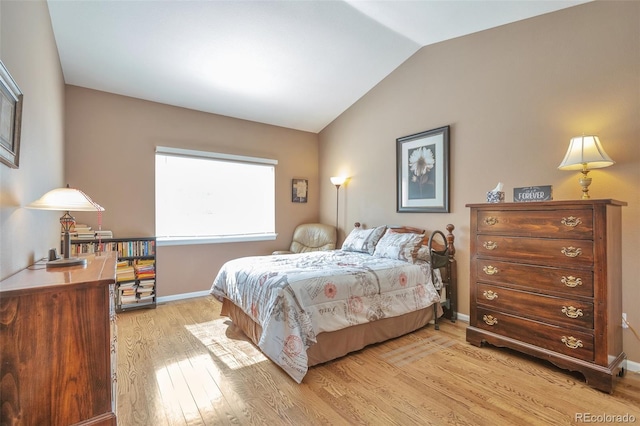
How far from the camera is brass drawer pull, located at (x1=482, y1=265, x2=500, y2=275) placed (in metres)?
2.52

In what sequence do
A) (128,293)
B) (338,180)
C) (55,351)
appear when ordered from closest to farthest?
(55,351), (128,293), (338,180)

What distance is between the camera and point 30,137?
1.94m

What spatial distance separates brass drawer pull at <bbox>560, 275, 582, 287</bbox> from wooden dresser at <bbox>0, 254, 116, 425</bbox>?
2.82 meters

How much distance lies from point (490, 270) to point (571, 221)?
69 centimetres

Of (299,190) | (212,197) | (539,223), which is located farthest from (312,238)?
(539,223)

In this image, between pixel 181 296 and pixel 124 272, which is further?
pixel 181 296

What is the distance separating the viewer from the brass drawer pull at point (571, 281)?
6.85 ft

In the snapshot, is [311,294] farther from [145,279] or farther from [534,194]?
[145,279]

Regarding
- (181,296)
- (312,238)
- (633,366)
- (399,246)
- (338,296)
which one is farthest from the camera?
(312,238)

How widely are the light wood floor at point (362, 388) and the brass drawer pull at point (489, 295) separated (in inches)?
17.7

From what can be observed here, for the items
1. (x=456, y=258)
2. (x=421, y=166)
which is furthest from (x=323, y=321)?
(x=421, y=166)

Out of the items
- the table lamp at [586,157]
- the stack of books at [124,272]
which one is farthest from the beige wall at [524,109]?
the stack of books at [124,272]

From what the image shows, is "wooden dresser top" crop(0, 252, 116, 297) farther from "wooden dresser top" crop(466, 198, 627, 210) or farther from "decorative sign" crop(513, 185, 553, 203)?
"decorative sign" crop(513, 185, 553, 203)

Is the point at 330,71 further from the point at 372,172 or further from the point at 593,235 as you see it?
the point at 593,235
